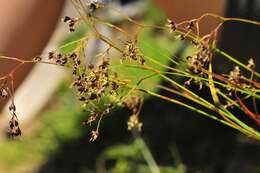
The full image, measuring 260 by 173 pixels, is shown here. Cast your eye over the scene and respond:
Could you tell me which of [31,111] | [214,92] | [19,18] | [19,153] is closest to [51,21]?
[19,18]

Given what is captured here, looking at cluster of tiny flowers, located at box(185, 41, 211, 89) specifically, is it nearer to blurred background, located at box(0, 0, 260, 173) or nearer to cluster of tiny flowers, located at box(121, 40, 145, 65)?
cluster of tiny flowers, located at box(121, 40, 145, 65)

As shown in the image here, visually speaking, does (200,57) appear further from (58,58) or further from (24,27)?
(24,27)

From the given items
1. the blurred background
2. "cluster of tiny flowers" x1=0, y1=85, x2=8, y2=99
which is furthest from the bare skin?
the blurred background

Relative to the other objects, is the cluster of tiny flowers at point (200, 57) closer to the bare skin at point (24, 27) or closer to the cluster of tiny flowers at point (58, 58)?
the cluster of tiny flowers at point (58, 58)

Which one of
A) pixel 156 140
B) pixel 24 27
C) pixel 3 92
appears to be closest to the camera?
pixel 3 92

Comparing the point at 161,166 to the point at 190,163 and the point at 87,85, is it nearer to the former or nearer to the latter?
the point at 190,163

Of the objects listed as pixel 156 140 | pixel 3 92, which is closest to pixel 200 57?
pixel 3 92

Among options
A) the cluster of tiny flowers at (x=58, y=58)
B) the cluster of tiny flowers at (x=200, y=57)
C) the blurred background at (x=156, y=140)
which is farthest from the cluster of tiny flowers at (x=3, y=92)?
the blurred background at (x=156, y=140)

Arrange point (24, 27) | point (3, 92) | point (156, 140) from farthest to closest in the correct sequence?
point (156, 140) < point (24, 27) < point (3, 92)
